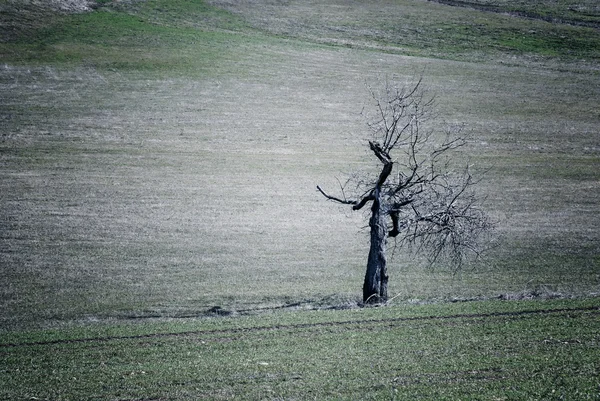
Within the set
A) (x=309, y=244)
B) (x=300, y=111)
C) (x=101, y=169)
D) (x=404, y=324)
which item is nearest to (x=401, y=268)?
(x=309, y=244)

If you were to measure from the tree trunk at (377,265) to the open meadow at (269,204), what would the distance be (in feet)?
3.87

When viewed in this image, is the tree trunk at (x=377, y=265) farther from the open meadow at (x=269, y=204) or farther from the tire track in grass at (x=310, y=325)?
the tire track in grass at (x=310, y=325)

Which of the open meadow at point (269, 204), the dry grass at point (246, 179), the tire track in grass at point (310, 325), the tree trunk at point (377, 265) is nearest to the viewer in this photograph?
the open meadow at point (269, 204)

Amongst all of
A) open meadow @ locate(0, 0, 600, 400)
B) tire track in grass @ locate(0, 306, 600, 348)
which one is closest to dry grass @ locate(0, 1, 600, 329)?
open meadow @ locate(0, 0, 600, 400)

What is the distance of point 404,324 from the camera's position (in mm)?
17719

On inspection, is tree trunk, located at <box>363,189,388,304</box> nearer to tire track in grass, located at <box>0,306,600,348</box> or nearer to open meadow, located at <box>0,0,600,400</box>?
open meadow, located at <box>0,0,600,400</box>

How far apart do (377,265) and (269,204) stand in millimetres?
15256

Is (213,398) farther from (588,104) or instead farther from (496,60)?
(496,60)

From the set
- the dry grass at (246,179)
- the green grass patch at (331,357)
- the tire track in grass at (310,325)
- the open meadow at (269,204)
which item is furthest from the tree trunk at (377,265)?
the tire track in grass at (310,325)

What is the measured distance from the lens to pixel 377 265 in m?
22.9

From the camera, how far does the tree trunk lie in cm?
2277

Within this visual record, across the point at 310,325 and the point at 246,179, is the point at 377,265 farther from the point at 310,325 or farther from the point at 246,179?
the point at 246,179

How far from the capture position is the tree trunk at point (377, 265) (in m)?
22.8

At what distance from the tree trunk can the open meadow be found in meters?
1.18
